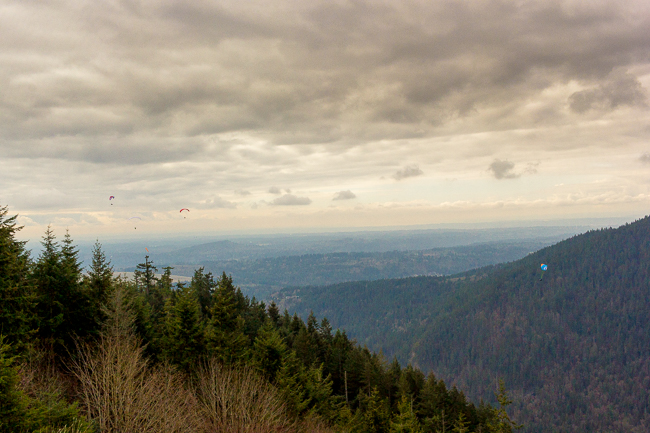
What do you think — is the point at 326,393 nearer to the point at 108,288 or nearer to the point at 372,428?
the point at 372,428

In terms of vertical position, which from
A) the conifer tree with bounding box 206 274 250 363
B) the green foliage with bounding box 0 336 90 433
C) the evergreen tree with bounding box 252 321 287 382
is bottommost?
the evergreen tree with bounding box 252 321 287 382

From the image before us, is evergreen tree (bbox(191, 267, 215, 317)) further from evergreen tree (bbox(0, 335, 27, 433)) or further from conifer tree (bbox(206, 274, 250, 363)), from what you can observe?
evergreen tree (bbox(0, 335, 27, 433))

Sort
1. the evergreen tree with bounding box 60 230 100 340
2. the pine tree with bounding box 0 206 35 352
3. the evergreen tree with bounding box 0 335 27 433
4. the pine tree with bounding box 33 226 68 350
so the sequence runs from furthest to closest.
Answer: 1. the evergreen tree with bounding box 60 230 100 340
2. the pine tree with bounding box 33 226 68 350
3. the pine tree with bounding box 0 206 35 352
4. the evergreen tree with bounding box 0 335 27 433

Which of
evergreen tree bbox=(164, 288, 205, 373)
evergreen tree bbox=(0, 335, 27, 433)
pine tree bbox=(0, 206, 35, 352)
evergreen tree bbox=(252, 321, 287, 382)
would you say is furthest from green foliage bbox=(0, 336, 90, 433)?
evergreen tree bbox=(252, 321, 287, 382)

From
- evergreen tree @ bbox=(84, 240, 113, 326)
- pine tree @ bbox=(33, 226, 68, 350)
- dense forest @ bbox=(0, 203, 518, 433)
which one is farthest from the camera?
evergreen tree @ bbox=(84, 240, 113, 326)

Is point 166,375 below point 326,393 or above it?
above

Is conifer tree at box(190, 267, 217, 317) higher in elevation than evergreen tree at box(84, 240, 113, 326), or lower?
lower

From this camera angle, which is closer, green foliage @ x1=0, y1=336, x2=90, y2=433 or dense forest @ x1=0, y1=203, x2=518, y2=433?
green foliage @ x1=0, y1=336, x2=90, y2=433

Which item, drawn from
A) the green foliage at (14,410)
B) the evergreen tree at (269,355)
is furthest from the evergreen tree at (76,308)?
the green foliage at (14,410)

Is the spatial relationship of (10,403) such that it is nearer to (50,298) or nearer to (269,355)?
(50,298)

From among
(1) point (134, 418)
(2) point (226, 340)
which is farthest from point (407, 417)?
(1) point (134, 418)
